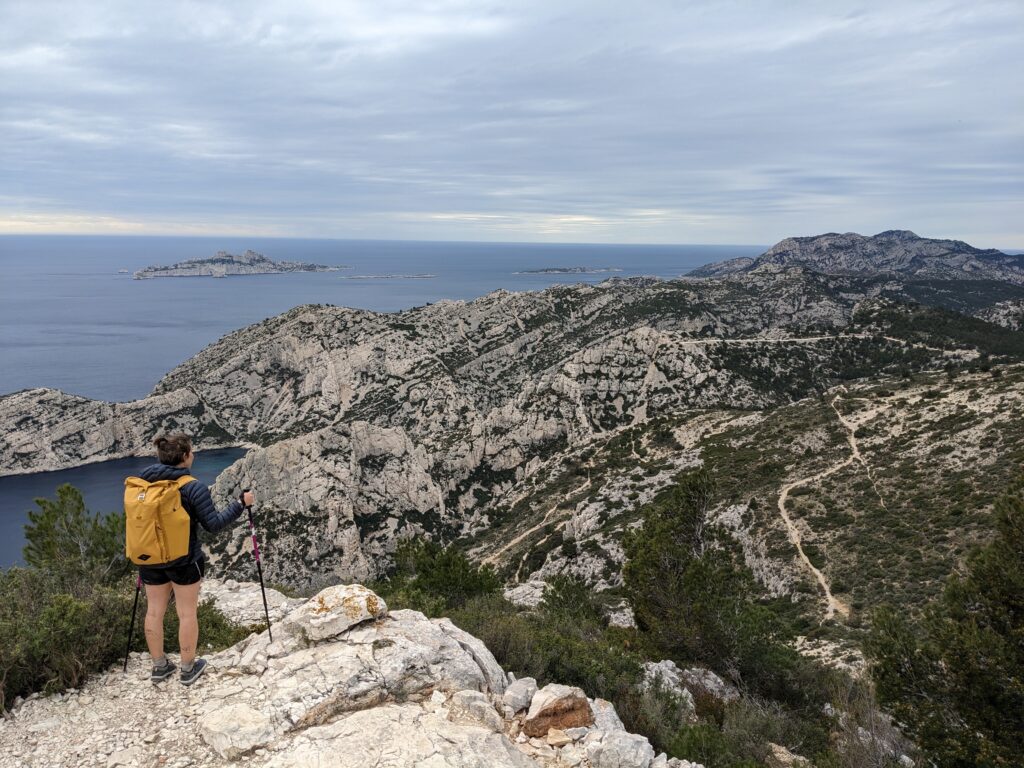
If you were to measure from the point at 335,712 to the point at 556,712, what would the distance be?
2826mm

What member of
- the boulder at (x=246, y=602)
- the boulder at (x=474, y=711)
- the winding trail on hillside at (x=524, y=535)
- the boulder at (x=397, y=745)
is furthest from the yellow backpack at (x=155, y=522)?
the winding trail on hillside at (x=524, y=535)

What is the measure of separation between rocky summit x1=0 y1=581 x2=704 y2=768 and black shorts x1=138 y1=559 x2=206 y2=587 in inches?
52.5

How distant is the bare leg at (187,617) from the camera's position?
6430mm

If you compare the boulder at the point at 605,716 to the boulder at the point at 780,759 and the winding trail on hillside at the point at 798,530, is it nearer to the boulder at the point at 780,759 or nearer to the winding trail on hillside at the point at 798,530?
the boulder at the point at 780,759

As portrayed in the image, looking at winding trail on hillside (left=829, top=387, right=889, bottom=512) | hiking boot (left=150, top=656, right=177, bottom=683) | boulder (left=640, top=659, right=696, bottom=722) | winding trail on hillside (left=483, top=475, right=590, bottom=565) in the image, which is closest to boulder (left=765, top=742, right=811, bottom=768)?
boulder (left=640, top=659, right=696, bottom=722)

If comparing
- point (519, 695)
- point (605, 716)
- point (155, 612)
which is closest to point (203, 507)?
point (155, 612)

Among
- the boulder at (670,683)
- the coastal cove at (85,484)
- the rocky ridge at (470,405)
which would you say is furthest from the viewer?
the coastal cove at (85,484)

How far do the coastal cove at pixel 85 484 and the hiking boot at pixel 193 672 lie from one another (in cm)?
8216

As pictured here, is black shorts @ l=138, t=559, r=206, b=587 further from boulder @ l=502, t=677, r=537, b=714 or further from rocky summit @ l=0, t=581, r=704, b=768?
boulder @ l=502, t=677, r=537, b=714

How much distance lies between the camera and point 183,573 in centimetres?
639

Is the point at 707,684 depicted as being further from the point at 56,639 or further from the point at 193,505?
the point at 56,639

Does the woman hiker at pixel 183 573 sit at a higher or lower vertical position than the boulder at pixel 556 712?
higher

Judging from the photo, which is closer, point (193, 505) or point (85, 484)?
point (193, 505)

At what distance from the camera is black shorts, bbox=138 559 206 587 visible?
6.31 meters
